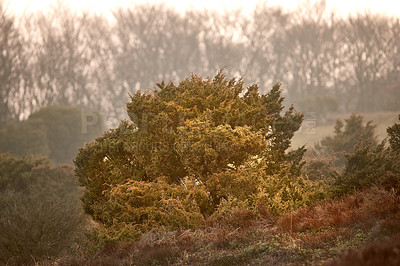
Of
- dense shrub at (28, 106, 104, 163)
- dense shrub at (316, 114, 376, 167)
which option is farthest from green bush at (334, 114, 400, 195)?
dense shrub at (28, 106, 104, 163)

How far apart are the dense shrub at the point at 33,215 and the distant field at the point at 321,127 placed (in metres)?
17.8

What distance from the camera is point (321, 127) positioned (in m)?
33.9

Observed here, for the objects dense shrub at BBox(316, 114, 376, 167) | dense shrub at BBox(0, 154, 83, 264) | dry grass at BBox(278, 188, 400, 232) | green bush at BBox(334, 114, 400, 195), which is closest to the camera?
dry grass at BBox(278, 188, 400, 232)

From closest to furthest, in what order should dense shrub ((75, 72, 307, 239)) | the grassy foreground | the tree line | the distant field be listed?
the grassy foreground < dense shrub ((75, 72, 307, 239)) < the distant field < the tree line

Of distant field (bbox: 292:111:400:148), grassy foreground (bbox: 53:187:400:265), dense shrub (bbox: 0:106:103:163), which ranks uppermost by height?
dense shrub (bbox: 0:106:103:163)

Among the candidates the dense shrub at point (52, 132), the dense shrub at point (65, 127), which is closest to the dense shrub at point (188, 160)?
the dense shrub at point (52, 132)

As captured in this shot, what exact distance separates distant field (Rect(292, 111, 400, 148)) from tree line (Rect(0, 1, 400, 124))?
208 cm

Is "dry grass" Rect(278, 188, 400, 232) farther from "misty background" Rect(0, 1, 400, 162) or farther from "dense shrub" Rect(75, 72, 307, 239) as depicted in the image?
"misty background" Rect(0, 1, 400, 162)

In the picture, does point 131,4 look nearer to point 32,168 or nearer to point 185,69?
point 185,69

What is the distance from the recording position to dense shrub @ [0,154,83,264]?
12898mm

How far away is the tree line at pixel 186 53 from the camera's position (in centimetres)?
3778

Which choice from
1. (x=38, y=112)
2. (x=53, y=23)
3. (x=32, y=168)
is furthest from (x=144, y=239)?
(x=53, y=23)

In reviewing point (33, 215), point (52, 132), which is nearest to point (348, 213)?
point (33, 215)

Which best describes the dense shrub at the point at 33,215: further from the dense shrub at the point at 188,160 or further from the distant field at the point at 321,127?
the distant field at the point at 321,127
